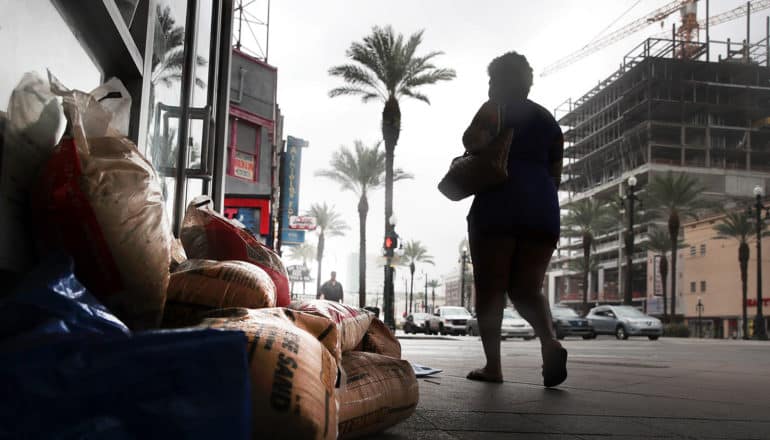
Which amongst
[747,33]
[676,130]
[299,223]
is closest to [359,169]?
[299,223]

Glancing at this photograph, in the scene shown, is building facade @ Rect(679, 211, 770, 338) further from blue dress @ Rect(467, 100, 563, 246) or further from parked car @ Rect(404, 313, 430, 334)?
blue dress @ Rect(467, 100, 563, 246)

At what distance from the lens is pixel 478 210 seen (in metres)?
3.91

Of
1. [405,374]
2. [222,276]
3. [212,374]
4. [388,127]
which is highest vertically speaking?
[388,127]

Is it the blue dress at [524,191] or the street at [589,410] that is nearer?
the street at [589,410]

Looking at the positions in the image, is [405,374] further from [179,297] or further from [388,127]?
[388,127]

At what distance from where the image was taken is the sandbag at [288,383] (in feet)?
3.98

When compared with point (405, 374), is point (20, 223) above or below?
above

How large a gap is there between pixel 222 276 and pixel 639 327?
26147 mm

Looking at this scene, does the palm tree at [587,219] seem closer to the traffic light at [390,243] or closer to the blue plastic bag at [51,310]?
the traffic light at [390,243]

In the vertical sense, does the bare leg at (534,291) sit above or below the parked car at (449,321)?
above

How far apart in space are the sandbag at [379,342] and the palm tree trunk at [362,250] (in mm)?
24811

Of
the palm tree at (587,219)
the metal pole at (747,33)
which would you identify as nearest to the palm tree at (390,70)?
the palm tree at (587,219)

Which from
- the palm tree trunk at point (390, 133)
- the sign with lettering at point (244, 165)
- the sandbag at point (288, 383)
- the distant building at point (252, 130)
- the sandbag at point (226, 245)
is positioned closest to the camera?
the sandbag at point (288, 383)

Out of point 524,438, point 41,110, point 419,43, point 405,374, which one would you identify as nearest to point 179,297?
point 41,110
